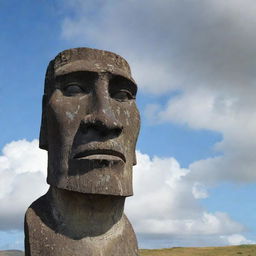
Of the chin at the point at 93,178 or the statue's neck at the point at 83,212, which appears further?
the statue's neck at the point at 83,212

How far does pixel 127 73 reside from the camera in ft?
20.5

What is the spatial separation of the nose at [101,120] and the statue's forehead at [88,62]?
1.43 feet

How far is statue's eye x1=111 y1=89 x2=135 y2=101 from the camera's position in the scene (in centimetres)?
604

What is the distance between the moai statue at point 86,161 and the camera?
534 cm

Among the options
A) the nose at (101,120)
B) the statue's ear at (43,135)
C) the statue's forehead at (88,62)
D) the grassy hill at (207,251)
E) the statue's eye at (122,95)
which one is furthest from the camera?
the grassy hill at (207,251)

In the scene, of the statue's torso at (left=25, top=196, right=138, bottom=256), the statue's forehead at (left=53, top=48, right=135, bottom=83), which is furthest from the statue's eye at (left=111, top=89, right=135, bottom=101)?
the statue's torso at (left=25, top=196, right=138, bottom=256)

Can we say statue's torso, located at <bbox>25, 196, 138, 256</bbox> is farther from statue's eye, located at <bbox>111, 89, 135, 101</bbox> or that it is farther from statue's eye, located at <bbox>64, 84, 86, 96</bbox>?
Answer: statue's eye, located at <bbox>111, 89, 135, 101</bbox>

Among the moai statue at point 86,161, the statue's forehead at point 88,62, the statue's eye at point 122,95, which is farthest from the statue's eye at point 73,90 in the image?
the statue's eye at point 122,95

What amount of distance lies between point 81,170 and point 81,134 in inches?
20.0

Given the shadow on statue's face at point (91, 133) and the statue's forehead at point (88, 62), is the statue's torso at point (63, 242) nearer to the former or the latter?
the shadow on statue's face at point (91, 133)

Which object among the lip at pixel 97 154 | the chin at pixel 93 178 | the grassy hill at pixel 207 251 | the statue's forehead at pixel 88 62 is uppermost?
the statue's forehead at pixel 88 62

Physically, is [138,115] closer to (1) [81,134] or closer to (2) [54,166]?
(1) [81,134]

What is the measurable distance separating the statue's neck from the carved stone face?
0.21 m

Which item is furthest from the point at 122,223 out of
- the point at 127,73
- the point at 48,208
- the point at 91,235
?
the point at 127,73
